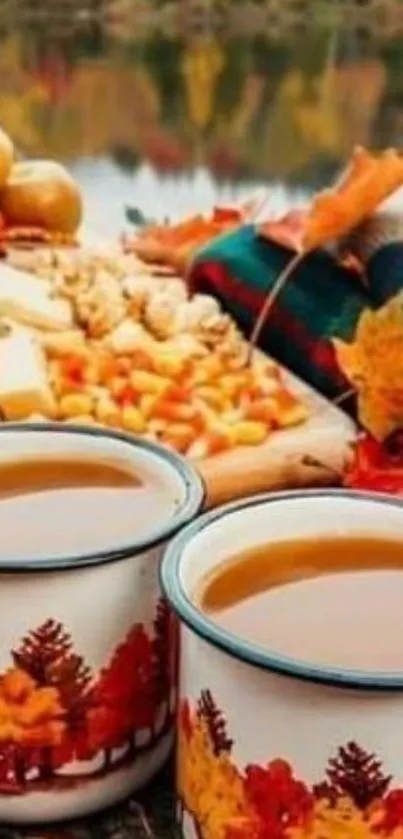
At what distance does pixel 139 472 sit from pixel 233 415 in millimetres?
200

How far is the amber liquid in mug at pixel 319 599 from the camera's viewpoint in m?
0.43

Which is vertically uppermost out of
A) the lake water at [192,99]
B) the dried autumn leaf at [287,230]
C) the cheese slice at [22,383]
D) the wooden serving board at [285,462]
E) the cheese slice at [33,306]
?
the dried autumn leaf at [287,230]

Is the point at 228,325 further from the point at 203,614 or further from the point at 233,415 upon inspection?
the point at 203,614

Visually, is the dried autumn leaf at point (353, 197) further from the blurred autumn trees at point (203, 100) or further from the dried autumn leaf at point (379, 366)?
the blurred autumn trees at point (203, 100)

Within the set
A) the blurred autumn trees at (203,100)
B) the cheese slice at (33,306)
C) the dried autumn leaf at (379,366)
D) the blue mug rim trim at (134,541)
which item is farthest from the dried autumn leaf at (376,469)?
the blurred autumn trees at (203,100)

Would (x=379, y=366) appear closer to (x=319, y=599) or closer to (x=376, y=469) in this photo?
(x=376, y=469)

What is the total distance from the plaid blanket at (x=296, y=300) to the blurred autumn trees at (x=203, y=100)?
49 centimetres

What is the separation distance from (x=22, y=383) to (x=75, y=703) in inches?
9.7

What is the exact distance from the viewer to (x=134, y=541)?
0.48m

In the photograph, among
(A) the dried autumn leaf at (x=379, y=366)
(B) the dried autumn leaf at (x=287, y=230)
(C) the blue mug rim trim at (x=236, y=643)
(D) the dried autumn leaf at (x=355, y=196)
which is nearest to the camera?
(C) the blue mug rim trim at (x=236, y=643)

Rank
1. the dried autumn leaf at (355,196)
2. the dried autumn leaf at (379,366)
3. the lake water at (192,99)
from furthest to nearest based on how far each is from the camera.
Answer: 1. the lake water at (192,99)
2. the dried autumn leaf at (355,196)
3. the dried autumn leaf at (379,366)

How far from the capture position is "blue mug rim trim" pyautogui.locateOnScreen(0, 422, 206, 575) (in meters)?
0.47

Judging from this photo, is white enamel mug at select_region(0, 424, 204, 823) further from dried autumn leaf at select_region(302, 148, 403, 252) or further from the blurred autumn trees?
the blurred autumn trees

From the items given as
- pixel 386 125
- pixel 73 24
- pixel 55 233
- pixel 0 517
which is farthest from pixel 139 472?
pixel 73 24
